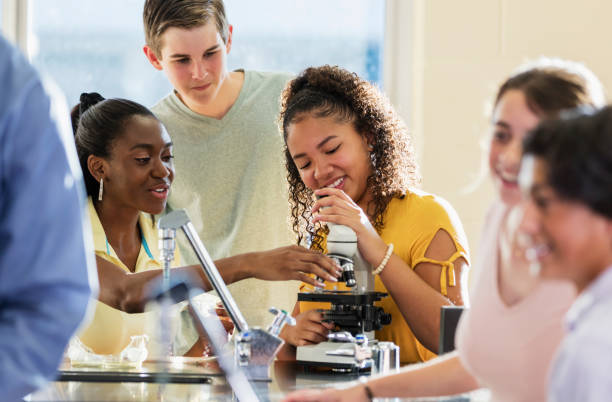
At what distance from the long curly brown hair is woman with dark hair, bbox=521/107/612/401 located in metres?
1.37

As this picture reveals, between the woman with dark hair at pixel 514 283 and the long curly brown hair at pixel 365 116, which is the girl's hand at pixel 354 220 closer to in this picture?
the long curly brown hair at pixel 365 116

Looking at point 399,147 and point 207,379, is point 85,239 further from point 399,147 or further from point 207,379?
point 399,147

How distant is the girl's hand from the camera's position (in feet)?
6.61

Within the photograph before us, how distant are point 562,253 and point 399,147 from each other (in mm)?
1522

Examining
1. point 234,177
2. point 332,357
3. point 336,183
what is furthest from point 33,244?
point 234,177

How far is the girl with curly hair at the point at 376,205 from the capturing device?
2021mm

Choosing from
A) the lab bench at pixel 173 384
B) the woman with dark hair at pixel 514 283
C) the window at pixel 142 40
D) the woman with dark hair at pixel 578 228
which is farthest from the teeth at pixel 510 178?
the window at pixel 142 40

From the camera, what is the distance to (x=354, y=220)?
202 cm

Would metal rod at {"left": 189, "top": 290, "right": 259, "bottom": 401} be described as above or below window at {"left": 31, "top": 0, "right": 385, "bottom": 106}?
below

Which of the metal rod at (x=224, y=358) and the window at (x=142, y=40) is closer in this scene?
the metal rod at (x=224, y=358)

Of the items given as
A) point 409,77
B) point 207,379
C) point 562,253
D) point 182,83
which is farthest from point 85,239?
point 409,77

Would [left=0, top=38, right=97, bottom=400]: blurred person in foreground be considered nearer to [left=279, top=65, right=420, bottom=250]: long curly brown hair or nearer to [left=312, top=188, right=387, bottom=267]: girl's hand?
[left=312, top=188, right=387, bottom=267]: girl's hand

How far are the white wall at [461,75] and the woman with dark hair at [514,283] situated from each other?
2020 millimetres

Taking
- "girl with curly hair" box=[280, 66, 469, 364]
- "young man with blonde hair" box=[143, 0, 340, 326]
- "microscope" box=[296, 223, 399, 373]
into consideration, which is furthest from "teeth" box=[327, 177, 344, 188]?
"young man with blonde hair" box=[143, 0, 340, 326]
